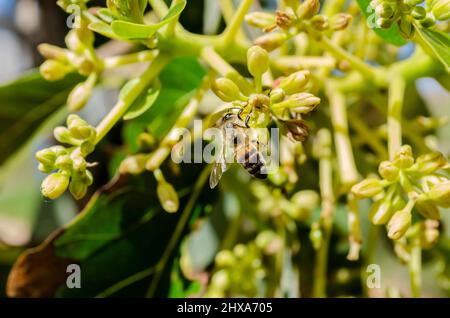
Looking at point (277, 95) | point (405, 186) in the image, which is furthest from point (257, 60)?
point (405, 186)

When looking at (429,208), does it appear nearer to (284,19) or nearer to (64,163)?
(284,19)

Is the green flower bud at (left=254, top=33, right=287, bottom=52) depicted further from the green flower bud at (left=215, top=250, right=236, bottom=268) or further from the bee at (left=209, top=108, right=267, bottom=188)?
the green flower bud at (left=215, top=250, right=236, bottom=268)

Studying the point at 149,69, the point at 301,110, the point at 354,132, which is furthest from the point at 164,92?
the point at 354,132

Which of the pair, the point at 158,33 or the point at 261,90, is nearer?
the point at 261,90

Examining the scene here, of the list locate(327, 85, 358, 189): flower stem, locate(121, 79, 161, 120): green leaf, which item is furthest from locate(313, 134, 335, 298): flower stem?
locate(121, 79, 161, 120): green leaf
